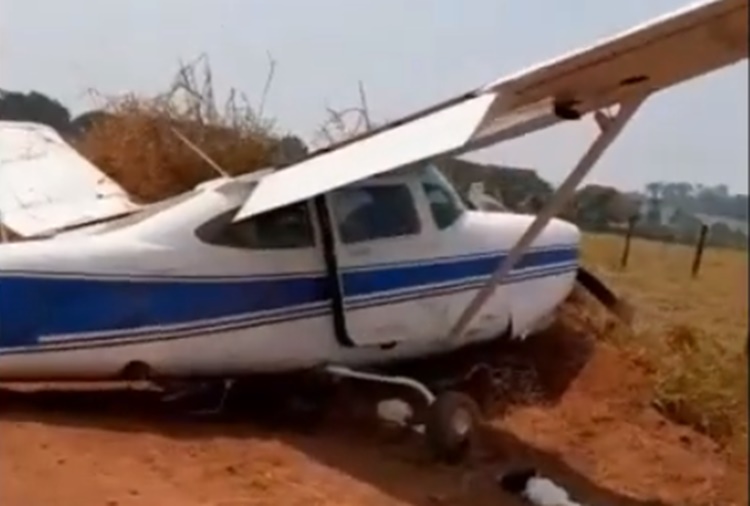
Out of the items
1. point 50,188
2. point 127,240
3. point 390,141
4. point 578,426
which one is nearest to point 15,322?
point 127,240

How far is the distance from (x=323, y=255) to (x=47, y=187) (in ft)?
3.60

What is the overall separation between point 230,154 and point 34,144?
→ 793 millimetres

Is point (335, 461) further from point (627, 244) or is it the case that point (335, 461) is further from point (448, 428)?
point (627, 244)

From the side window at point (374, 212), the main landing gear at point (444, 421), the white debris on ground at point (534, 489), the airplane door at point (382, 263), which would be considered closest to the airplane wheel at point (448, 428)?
the main landing gear at point (444, 421)

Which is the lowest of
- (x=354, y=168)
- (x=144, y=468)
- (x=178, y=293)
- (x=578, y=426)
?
(x=578, y=426)

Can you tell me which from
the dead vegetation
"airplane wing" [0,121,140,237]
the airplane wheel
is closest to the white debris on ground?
the airplane wheel

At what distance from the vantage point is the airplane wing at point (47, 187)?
4145 mm

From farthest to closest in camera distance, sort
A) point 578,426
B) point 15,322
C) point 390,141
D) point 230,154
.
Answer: point 230,154
point 578,426
point 390,141
point 15,322

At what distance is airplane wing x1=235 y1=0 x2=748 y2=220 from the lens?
2561mm

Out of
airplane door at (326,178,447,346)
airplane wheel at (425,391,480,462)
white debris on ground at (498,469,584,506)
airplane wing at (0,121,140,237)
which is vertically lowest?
white debris on ground at (498,469,584,506)

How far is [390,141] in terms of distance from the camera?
3490 mm

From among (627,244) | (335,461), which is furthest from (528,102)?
(335,461)

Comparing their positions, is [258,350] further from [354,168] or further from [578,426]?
[578,426]

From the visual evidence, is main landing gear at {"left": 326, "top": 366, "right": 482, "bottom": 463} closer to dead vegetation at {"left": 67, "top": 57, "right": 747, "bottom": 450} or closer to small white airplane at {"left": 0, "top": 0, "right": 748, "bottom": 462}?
small white airplane at {"left": 0, "top": 0, "right": 748, "bottom": 462}
